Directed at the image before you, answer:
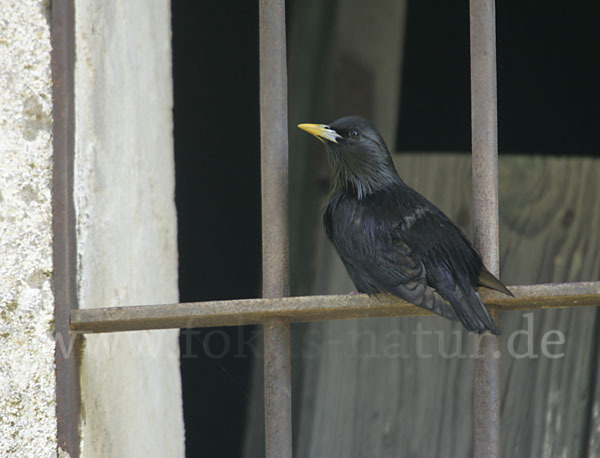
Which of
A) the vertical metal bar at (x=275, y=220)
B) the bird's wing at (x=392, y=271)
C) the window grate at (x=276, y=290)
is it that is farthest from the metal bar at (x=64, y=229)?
the bird's wing at (x=392, y=271)

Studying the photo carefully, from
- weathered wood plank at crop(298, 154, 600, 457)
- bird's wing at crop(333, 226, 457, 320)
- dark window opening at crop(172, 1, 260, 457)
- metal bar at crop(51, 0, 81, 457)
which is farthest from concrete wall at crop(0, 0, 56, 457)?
weathered wood plank at crop(298, 154, 600, 457)

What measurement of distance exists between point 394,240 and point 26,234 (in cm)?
74

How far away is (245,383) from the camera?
325 cm

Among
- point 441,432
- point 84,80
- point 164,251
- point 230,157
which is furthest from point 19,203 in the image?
point 441,432

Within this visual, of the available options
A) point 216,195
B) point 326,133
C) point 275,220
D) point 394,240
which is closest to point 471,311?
point 394,240

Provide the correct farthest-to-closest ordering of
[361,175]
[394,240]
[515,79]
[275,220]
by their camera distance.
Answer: [515,79] < [361,175] < [394,240] < [275,220]

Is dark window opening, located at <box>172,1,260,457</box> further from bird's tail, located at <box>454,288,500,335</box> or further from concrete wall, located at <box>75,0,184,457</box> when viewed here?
bird's tail, located at <box>454,288,500,335</box>

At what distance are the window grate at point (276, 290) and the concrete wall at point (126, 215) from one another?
0.04 m

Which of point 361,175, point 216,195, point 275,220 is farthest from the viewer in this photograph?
point 216,195

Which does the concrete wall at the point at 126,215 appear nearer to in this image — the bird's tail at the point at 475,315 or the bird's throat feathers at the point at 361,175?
the bird's throat feathers at the point at 361,175

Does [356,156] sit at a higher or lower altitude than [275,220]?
higher

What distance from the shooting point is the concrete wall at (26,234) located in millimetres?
2014

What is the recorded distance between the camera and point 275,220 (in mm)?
2141

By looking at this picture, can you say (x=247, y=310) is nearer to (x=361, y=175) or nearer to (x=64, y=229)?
(x=64, y=229)
